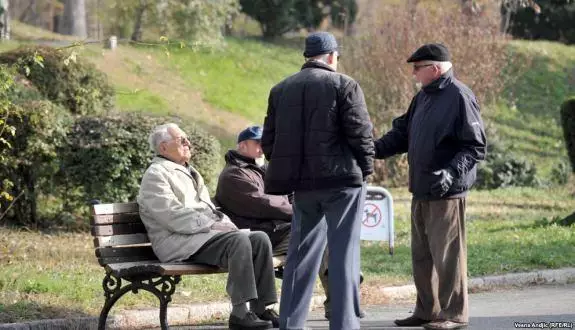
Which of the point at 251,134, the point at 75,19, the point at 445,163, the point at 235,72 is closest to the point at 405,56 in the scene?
the point at 235,72

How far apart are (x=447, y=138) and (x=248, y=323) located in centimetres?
196

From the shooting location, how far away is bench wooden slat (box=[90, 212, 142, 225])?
8102mm

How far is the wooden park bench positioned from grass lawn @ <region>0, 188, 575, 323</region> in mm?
570

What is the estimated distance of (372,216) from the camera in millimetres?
11945

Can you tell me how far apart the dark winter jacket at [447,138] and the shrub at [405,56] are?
1319cm

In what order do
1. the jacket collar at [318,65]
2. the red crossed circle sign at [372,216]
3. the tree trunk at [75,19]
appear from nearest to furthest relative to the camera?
the jacket collar at [318,65] < the red crossed circle sign at [372,216] < the tree trunk at [75,19]

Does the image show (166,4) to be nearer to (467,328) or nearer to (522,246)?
(522,246)

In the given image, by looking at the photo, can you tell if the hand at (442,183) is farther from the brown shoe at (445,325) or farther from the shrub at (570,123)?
the shrub at (570,123)

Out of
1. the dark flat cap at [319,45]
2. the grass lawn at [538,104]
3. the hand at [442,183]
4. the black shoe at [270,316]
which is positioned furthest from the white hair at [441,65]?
the grass lawn at [538,104]

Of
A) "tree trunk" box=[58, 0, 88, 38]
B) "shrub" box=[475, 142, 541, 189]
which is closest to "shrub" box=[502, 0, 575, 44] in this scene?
"tree trunk" box=[58, 0, 88, 38]

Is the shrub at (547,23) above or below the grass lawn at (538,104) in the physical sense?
above

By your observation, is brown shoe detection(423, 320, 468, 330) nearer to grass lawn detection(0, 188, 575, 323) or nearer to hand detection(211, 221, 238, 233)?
hand detection(211, 221, 238, 233)

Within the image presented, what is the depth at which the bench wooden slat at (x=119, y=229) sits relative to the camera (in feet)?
26.5

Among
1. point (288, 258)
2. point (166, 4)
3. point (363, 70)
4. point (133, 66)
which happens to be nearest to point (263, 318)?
point (288, 258)
